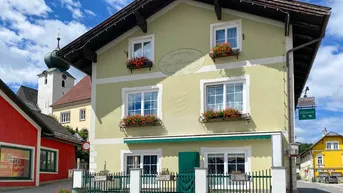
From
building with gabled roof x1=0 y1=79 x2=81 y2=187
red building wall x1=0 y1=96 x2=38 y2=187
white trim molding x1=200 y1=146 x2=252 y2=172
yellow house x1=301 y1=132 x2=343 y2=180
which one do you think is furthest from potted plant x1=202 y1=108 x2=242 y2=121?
yellow house x1=301 y1=132 x2=343 y2=180

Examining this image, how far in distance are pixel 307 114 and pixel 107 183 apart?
779 centimetres

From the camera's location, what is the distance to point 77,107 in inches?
2232

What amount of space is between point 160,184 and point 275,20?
7173mm

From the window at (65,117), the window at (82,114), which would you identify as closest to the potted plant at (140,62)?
the window at (82,114)

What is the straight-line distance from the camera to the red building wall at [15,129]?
66.4 feet

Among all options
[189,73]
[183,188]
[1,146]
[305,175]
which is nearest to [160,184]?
[183,188]

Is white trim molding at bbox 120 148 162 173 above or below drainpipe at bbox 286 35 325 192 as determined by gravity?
below

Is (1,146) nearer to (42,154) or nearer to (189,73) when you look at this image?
(42,154)

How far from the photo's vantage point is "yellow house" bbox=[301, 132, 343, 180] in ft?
218

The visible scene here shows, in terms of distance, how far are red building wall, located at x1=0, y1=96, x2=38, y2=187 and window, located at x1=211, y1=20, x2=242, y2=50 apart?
10626mm

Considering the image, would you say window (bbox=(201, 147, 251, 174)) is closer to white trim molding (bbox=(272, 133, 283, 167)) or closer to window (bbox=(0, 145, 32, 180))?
white trim molding (bbox=(272, 133, 283, 167))

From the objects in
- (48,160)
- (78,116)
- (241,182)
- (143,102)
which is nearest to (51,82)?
(78,116)

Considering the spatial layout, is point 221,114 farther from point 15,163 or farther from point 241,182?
point 15,163

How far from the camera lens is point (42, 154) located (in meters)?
23.5
